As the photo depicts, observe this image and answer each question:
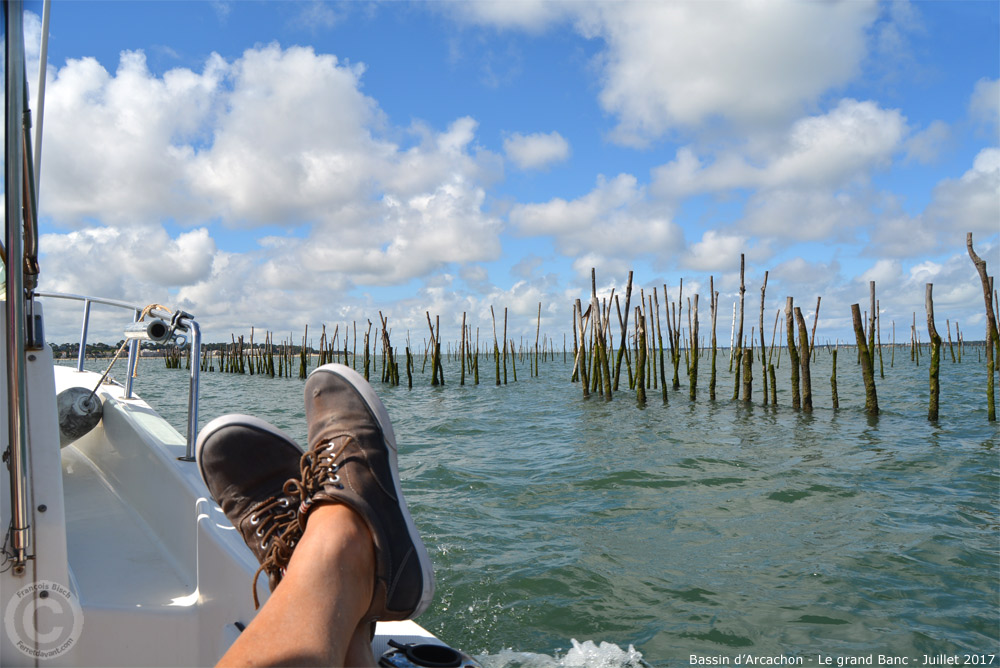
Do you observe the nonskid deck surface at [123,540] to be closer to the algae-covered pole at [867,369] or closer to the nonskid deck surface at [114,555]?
the nonskid deck surface at [114,555]

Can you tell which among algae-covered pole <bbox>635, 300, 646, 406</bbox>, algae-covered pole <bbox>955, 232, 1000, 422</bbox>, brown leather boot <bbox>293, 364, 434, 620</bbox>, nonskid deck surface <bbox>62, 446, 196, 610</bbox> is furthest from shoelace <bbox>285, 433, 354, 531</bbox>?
algae-covered pole <bbox>635, 300, 646, 406</bbox>

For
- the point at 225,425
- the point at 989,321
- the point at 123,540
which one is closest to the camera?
the point at 225,425

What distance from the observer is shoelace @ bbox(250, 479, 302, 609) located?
139cm

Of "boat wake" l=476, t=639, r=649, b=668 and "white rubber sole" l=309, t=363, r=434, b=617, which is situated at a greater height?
"white rubber sole" l=309, t=363, r=434, b=617

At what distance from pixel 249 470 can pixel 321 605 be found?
56cm

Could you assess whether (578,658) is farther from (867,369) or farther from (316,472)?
(867,369)

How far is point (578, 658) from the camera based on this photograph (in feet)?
7.11

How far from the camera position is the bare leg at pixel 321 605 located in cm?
105

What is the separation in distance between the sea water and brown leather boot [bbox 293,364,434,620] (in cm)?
99

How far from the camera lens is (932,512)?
425 centimetres

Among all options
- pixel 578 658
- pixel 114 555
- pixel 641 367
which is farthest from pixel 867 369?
pixel 114 555

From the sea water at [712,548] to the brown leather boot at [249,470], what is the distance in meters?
1.08

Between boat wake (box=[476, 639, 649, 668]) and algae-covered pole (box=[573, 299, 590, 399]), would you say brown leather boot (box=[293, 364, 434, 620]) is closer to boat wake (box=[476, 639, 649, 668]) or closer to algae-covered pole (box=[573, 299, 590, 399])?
boat wake (box=[476, 639, 649, 668])

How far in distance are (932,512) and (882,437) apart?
13.2ft
